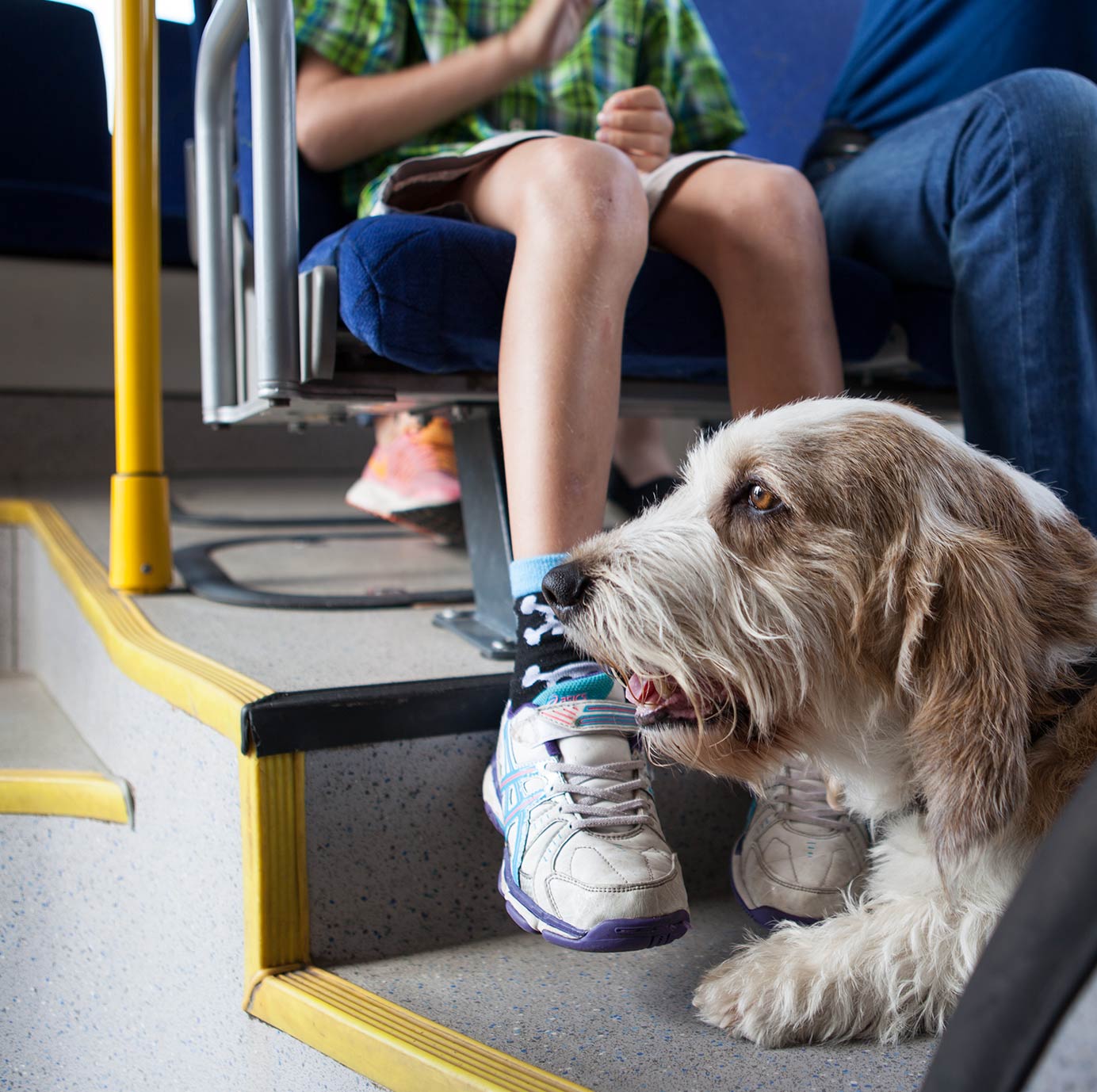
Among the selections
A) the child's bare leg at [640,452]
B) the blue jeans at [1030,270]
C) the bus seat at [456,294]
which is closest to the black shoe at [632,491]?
the child's bare leg at [640,452]

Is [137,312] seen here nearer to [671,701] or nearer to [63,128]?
[671,701]

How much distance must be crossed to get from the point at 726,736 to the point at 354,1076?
1.26 feet

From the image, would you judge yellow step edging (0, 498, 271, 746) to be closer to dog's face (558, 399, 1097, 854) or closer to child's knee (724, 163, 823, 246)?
dog's face (558, 399, 1097, 854)

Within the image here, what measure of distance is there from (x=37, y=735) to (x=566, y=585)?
929 millimetres

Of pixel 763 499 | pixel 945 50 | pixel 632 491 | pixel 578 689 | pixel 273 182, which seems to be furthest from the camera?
pixel 632 491

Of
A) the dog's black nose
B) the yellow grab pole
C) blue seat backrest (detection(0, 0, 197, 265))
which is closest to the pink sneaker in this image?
the yellow grab pole

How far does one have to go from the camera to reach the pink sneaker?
1.82m

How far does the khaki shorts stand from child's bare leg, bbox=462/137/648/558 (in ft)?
0.36

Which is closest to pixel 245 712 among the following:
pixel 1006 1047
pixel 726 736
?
pixel 726 736

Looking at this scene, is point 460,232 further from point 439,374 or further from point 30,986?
point 30,986

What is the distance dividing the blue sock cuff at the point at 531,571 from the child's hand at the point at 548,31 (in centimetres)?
66

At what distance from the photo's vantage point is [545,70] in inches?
56.4

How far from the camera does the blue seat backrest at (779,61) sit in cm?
218

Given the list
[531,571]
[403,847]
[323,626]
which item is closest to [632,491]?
[323,626]
